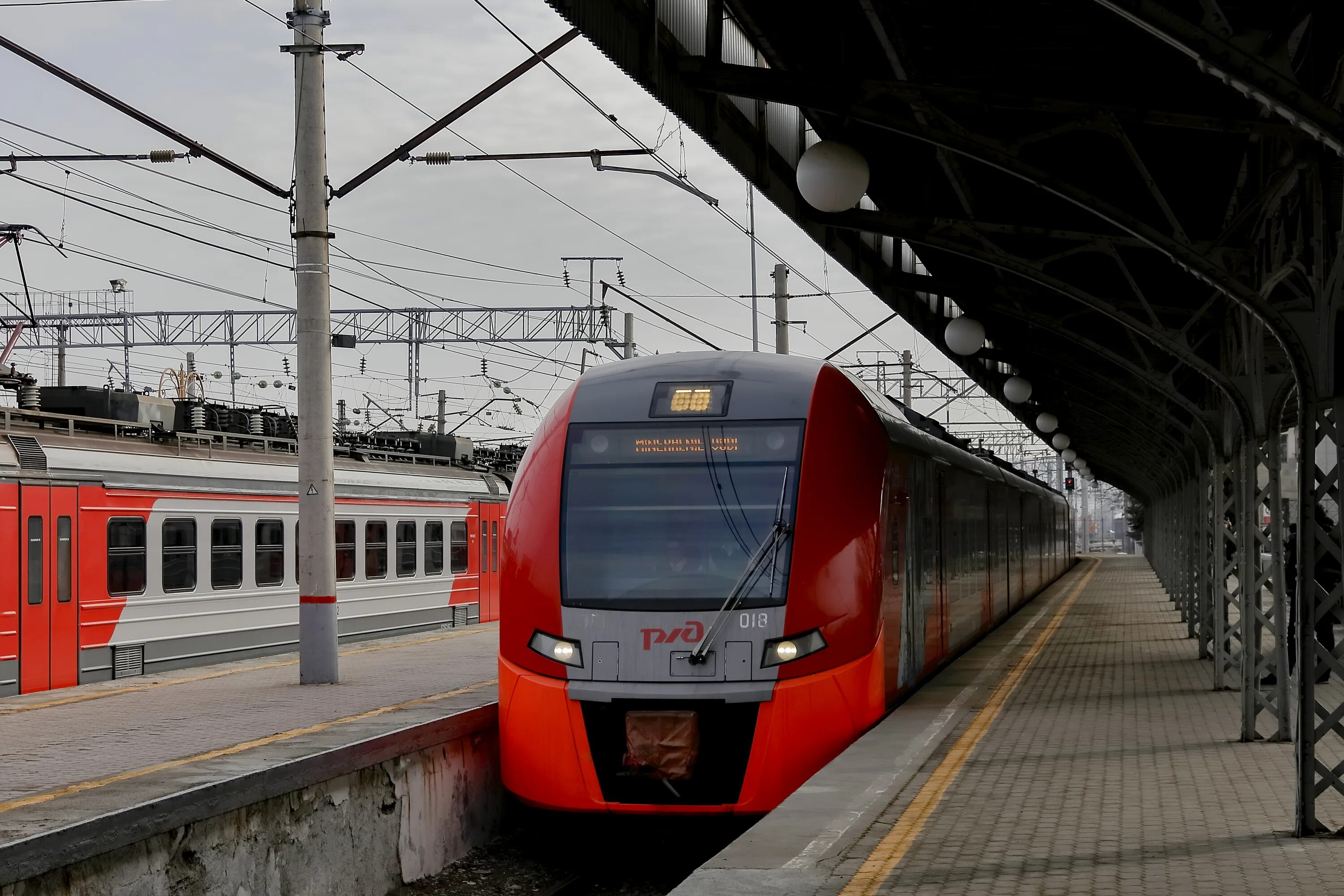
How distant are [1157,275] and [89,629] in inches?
472

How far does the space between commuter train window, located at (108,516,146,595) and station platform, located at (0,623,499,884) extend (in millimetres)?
980

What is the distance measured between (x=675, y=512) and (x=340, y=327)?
3261 cm

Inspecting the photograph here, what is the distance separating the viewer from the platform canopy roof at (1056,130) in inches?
323

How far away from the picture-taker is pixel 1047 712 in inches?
521

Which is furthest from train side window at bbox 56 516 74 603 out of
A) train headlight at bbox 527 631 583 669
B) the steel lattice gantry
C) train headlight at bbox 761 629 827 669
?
train headlight at bbox 761 629 827 669

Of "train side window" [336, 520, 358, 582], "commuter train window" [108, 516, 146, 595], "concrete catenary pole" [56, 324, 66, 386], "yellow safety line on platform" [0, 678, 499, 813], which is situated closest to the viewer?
"yellow safety line on platform" [0, 678, 499, 813]

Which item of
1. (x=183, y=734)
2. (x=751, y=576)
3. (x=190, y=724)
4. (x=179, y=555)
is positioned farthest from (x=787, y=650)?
(x=179, y=555)

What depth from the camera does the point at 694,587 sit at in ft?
31.1

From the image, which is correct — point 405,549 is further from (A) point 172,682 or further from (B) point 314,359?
(B) point 314,359

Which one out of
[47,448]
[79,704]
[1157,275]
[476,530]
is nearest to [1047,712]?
[1157,275]

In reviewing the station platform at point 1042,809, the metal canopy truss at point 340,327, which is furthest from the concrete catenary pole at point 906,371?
the station platform at point 1042,809

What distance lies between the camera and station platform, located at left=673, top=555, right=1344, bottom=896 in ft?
22.2

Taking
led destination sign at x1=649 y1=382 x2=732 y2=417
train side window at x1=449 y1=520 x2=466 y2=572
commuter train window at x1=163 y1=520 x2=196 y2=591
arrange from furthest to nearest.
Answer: train side window at x1=449 y1=520 x2=466 y2=572
commuter train window at x1=163 y1=520 x2=196 y2=591
led destination sign at x1=649 y1=382 x2=732 y2=417

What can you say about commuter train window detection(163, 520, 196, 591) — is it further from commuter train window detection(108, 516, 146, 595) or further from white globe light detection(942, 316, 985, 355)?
white globe light detection(942, 316, 985, 355)
